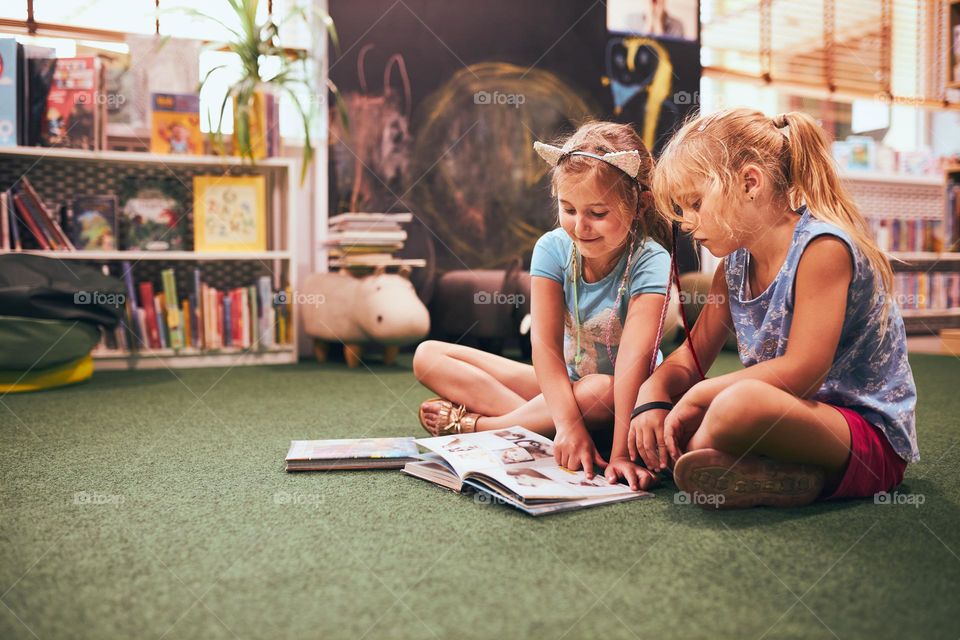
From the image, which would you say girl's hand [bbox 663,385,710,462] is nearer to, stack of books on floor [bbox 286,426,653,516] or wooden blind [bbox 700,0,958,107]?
stack of books on floor [bbox 286,426,653,516]

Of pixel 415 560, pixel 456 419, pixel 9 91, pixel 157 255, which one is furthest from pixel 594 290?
pixel 9 91

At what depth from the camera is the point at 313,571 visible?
89 cm

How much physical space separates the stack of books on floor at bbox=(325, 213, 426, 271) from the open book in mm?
1569

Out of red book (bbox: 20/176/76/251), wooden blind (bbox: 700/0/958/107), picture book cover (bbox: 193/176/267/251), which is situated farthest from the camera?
wooden blind (bbox: 700/0/958/107)

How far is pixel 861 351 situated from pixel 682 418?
277mm

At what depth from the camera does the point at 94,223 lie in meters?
2.82

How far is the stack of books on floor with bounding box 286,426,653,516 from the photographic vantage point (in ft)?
3.68

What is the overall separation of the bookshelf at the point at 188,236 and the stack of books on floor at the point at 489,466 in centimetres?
159

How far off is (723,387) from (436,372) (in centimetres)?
68

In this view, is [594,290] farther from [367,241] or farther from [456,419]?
[367,241]

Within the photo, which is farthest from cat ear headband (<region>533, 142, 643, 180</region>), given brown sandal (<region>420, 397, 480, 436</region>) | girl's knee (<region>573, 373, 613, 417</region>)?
brown sandal (<region>420, 397, 480, 436</region>)

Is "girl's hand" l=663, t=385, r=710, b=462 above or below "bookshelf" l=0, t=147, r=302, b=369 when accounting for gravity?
A: below

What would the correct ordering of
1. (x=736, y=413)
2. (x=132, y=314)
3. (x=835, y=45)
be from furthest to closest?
(x=835, y=45)
(x=132, y=314)
(x=736, y=413)

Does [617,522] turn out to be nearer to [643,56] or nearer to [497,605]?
[497,605]
